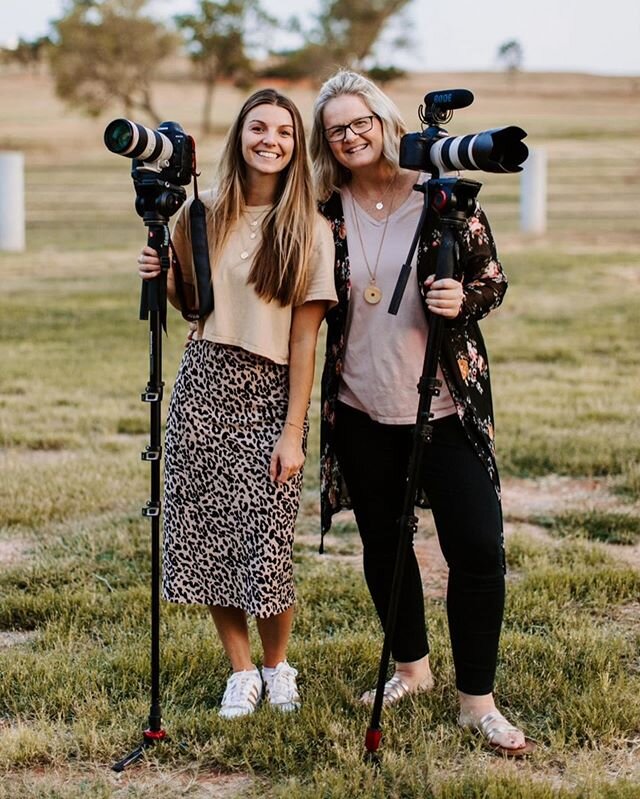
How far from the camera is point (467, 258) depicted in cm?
357

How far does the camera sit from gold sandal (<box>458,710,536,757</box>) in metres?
3.60

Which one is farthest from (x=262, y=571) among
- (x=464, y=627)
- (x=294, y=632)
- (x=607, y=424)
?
(x=607, y=424)

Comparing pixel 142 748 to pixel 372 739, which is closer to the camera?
pixel 372 739

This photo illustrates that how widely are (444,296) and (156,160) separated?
0.89 metres

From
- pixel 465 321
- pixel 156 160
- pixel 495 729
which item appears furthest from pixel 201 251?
pixel 495 729

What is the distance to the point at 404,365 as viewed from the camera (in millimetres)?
3635

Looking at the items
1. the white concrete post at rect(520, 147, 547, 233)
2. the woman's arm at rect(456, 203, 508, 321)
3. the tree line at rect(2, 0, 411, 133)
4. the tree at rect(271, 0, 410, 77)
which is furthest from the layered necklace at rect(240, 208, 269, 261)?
the tree at rect(271, 0, 410, 77)

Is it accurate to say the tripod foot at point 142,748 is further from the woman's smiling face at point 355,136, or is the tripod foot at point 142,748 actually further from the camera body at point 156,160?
the woman's smiling face at point 355,136

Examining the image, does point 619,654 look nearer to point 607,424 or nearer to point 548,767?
point 548,767

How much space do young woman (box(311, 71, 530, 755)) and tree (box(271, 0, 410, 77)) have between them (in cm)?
6174

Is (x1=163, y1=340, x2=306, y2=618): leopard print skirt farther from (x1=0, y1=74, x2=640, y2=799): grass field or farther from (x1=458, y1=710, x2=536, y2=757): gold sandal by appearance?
(x1=458, y1=710, x2=536, y2=757): gold sandal

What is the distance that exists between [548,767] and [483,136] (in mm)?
1783

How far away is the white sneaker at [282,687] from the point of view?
389 cm

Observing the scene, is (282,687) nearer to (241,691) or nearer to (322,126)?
(241,691)
